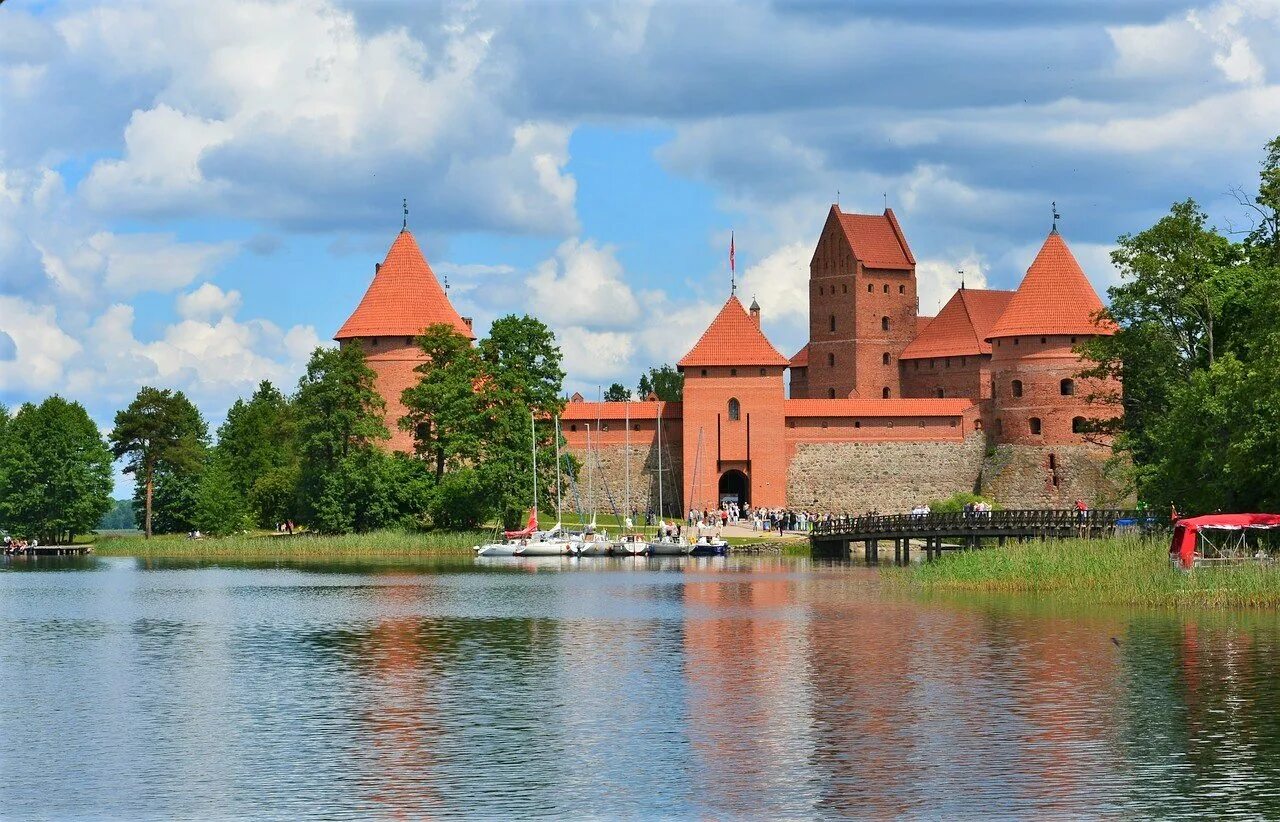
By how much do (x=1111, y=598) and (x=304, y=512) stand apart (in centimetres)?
3138

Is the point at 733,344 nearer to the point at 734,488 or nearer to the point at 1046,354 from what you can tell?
the point at 734,488

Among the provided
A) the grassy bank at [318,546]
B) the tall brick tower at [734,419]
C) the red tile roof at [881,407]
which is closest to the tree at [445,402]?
the grassy bank at [318,546]

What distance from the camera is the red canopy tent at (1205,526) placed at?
3089 cm

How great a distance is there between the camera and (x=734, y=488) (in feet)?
210

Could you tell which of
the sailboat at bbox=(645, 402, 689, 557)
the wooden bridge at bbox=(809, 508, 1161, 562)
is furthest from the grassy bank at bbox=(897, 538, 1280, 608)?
the sailboat at bbox=(645, 402, 689, 557)

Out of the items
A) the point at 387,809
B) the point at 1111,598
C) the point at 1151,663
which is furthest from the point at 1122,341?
the point at 387,809

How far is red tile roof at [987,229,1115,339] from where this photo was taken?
201ft

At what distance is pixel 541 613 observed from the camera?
106ft

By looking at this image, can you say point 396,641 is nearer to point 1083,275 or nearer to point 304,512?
point 304,512

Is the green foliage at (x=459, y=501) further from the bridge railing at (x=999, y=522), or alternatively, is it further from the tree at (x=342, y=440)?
the bridge railing at (x=999, y=522)

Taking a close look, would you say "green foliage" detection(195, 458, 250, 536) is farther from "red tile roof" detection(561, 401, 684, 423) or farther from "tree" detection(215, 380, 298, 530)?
"red tile roof" detection(561, 401, 684, 423)

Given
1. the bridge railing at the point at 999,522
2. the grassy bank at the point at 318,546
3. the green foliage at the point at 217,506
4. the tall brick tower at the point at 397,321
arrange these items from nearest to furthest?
the bridge railing at the point at 999,522 → the grassy bank at the point at 318,546 → the tall brick tower at the point at 397,321 → the green foliage at the point at 217,506

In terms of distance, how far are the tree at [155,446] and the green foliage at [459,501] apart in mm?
13881

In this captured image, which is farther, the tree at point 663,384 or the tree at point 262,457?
the tree at point 663,384
